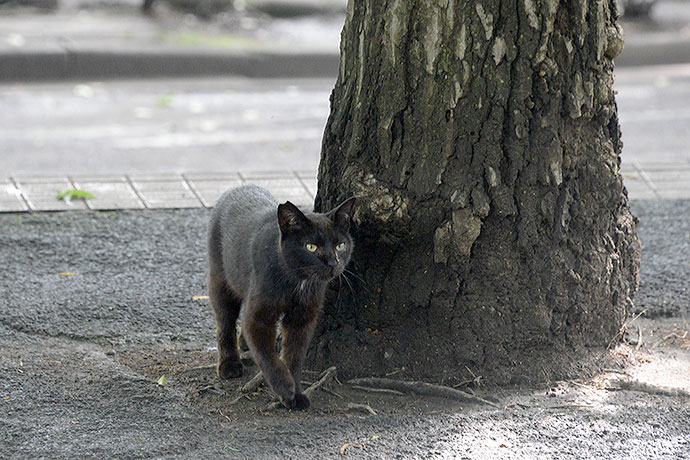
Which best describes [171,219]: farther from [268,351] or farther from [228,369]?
[268,351]

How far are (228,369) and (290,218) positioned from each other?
0.89m

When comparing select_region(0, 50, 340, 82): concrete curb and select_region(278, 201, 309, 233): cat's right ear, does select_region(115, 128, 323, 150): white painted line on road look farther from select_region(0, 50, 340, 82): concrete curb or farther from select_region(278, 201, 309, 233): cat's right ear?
select_region(278, 201, 309, 233): cat's right ear

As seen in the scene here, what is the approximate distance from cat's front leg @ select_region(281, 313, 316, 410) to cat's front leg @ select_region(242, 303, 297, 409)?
87 mm

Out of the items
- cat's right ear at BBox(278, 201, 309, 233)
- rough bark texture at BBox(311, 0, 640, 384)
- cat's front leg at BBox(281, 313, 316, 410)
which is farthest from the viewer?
cat's front leg at BBox(281, 313, 316, 410)

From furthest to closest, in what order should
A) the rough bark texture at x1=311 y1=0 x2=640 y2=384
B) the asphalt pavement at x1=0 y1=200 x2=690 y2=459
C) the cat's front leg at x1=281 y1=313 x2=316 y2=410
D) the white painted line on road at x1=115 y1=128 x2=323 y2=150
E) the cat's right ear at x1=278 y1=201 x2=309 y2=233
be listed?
the white painted line on road at x1=115 y1=128 x2=323 y2=150 < the cat's front leg at x1=281 y1=313 x2=316 y2=410 < the rough bark texture at x1=311 y1=0 x2=640 y2=384 < the cat's right ear at x1=278 y1=201 x2=309 y2=233 < the asphalt pavement at x1=0 y1=200 x2=690 y2=459

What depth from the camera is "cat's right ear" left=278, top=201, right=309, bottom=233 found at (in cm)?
381

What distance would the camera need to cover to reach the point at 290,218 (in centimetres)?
383

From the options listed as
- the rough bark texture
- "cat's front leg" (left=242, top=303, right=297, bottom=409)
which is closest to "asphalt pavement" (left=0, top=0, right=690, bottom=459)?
"cat's front leg" (left=242, top=303, right=297, bottom=409)

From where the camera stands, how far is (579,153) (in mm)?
4098

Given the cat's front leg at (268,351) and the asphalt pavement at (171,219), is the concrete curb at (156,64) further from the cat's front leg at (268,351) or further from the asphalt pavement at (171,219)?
the cat's front leg at (268,351)

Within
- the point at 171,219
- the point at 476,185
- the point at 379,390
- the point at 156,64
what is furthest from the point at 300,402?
the point at 156,64

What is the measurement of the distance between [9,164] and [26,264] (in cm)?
239

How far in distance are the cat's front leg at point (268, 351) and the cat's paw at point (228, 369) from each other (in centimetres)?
33

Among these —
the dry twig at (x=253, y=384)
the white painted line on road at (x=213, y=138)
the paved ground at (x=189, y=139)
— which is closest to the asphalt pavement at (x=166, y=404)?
the dry twig at (x=253, y=384)
